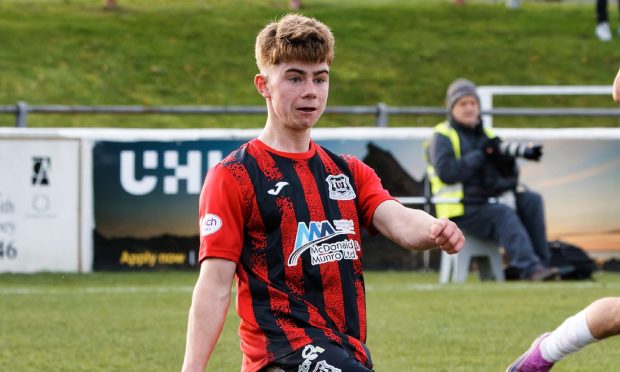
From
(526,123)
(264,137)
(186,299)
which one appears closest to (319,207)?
(264,137)

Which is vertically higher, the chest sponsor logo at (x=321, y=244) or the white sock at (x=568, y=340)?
the chest sponsor logo at (x=321, y=244)

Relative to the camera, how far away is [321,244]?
4.41 m

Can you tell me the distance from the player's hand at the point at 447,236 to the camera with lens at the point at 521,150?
8307 mm

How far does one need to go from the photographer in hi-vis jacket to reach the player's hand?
27.3 ft

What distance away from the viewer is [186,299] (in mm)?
11141

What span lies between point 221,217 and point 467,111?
8549 mm

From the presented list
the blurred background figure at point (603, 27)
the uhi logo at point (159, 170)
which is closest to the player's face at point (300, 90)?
the uhi logo at point (159, 170)

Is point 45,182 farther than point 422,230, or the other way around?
point 45,182

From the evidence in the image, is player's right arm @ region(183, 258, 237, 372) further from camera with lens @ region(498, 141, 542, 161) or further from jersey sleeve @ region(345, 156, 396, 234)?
camera with lens @ region(498, 141, 542, 161)

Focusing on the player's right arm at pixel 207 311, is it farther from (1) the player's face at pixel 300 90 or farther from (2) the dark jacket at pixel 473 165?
(2) the dark jacket at pixel 473 165

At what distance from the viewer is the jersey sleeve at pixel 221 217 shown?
433 cm

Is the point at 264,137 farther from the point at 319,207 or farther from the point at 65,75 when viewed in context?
the point at 65,75

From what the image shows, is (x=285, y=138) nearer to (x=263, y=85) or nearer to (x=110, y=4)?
(x=263, y=85)

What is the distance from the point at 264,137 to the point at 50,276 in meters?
9.11
